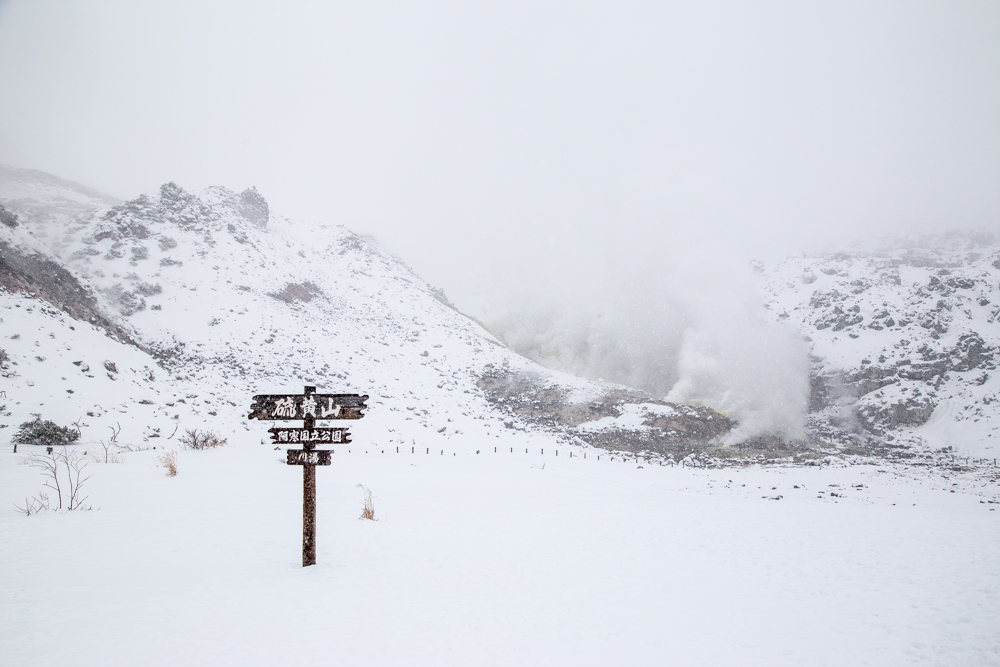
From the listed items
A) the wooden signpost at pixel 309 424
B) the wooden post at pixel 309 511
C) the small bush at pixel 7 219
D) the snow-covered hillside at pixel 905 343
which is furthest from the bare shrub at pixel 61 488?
the snow-covered hillside at pixel 905 343

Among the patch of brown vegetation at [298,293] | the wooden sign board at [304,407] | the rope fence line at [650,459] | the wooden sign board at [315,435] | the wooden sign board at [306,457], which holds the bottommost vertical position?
the rope fence line at [650,459]

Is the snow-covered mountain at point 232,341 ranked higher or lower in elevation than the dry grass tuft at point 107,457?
higher

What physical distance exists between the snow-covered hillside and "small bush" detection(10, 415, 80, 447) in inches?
1959

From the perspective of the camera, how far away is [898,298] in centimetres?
4678

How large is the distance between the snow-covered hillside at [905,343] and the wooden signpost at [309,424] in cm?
4222

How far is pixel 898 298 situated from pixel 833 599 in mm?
59008

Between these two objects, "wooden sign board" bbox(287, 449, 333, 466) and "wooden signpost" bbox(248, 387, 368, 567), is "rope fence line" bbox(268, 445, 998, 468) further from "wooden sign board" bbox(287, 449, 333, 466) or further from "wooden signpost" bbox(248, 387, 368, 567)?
"wooden sign board" bbox(287, 449, 333, 466)

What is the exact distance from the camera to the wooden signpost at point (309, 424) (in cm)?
575

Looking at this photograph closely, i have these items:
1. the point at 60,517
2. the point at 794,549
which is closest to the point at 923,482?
the point at 794,549

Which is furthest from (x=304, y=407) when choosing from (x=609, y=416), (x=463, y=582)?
(x=609, y=416)

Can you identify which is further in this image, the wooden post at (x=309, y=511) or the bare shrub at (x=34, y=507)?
the bare shrub at (x=34, y=507)

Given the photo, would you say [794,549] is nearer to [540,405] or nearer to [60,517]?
[60,517]

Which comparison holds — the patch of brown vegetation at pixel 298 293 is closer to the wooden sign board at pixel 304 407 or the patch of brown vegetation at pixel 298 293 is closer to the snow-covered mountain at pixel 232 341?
the snow-covered mountain at pixel 232 341

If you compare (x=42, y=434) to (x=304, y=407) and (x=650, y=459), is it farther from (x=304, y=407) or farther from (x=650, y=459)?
(x=650, y=459)
